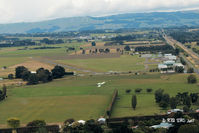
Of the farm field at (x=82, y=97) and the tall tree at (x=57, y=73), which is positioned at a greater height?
the tall tree at (x=57, y=73)

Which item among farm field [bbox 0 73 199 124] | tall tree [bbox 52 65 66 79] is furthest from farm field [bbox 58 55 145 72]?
tall tree [bbox 52 65 66 79]

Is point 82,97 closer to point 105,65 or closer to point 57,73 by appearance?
point 57,73

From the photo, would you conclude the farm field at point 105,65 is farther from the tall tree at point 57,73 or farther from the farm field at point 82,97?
the tall tree at point 57,73

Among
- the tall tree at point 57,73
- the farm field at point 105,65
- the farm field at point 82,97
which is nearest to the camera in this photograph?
the farm field at point 82,97

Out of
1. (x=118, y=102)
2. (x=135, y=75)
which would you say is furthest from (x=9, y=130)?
(x=135, y=75)

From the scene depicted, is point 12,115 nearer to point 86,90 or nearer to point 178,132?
point 86,90

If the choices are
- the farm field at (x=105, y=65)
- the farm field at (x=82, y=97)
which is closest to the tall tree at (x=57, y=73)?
the farm field at (x=82, y=97)

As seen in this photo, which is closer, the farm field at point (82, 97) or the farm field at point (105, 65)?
the farm field at point (82, 97)

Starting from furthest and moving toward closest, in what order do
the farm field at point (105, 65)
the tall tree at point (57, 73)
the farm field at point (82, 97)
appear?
the farm field at point (105, 65) → the tall tree at point (57, 73) → the farm field at point (82, 97)

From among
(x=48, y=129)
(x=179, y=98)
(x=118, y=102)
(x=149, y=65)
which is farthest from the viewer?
(x=149, y=65)

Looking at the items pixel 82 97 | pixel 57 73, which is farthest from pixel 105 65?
pixel 82 97
